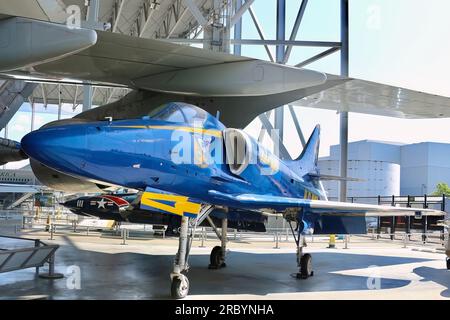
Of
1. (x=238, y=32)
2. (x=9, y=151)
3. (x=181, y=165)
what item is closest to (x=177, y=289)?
(x=181, y=165)

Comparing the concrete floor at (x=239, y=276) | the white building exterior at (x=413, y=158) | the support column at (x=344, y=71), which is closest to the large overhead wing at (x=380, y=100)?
the support column at (x=344, y=71)

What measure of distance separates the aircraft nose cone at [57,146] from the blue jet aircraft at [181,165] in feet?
0.04

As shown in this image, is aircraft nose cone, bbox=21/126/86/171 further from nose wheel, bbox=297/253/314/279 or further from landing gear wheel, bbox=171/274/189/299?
nose wheel, bbox=297/253/314/279

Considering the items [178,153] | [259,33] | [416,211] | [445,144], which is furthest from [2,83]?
[445,144]

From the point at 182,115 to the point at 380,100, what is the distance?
20.5 ft

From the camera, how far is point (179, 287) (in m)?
6.97

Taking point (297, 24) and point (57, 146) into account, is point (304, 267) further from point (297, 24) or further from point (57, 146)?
point (297, 24)

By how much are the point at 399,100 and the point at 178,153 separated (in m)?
6.97

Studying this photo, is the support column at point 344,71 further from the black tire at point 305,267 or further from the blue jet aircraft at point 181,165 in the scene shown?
the black tire at point 305,267

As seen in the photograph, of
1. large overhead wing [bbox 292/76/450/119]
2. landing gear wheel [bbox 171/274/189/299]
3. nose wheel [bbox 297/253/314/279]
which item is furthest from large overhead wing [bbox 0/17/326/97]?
nose wheel [bbox 297/253/314/279]

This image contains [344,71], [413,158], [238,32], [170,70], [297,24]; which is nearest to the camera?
[170,70]

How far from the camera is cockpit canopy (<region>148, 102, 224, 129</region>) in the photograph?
6883mm

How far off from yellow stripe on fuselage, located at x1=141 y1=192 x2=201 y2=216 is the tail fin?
19.6ft
